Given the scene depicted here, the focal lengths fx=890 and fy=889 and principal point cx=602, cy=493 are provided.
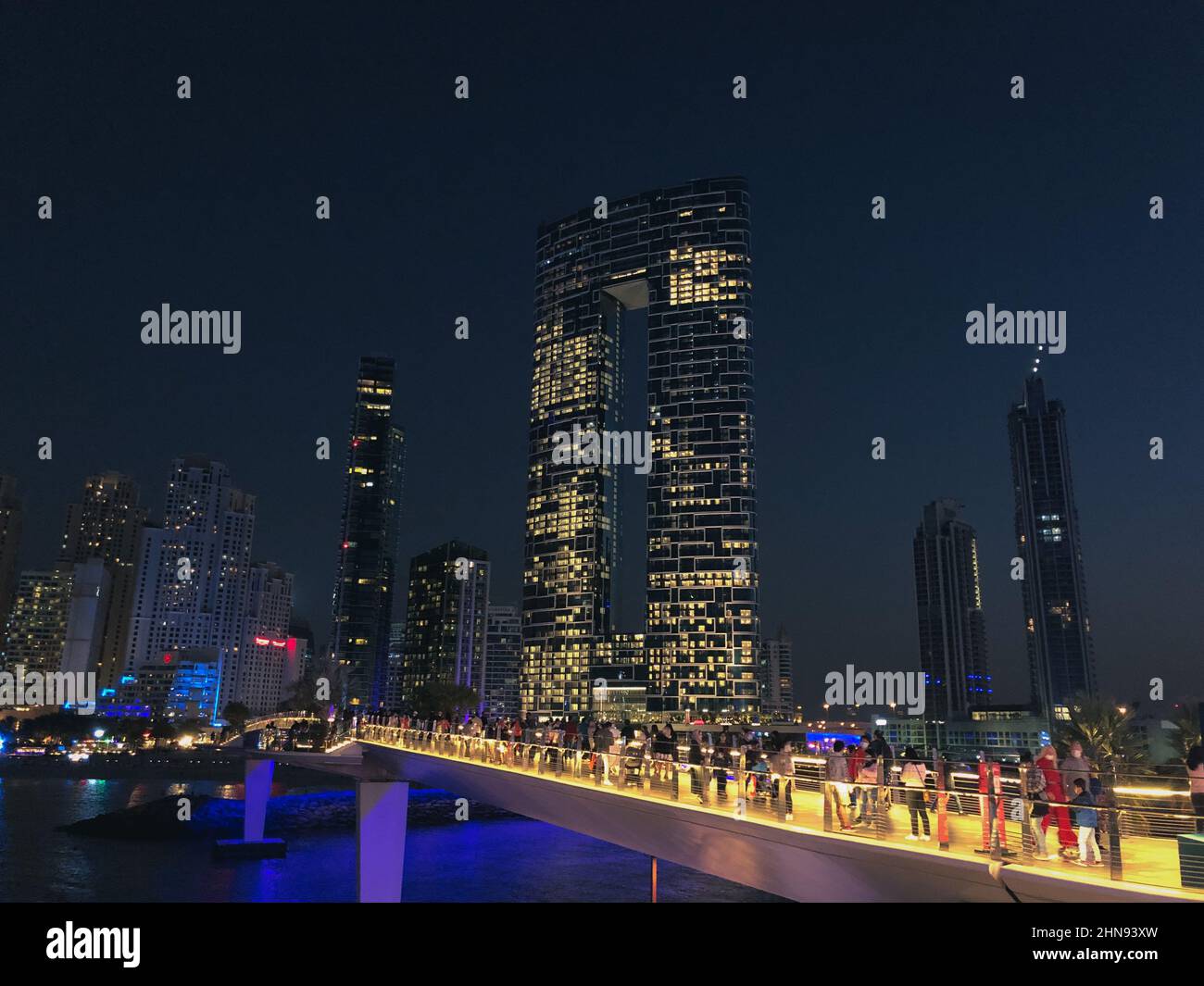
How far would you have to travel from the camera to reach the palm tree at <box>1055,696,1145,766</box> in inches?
1164

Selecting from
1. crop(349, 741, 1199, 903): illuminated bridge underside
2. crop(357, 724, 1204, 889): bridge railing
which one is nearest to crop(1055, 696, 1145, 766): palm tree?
crop(357, 724, 1204, 889): bridge railing

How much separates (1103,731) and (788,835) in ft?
71.8

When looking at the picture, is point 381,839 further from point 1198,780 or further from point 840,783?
point 1198,780

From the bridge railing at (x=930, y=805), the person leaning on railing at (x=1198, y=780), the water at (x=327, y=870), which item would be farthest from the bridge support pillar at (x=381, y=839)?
the person leaning on railing at (x=1198, y=780)

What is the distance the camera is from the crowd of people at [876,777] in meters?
10.9

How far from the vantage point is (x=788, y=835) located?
45.4 feet

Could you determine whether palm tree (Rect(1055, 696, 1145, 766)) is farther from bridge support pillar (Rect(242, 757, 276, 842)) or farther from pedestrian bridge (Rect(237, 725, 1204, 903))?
bridge support pillar (Rect(242, 757, 276, 842))

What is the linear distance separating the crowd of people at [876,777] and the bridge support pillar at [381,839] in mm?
15417

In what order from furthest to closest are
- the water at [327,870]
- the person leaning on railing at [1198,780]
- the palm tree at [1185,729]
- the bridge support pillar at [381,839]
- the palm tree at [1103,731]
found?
the water at [327,870], the bridge support pillar at [381,839], the palm tree at [1103,731], the palm tree at [1185,729], the person leaning on railing at [1198,780]

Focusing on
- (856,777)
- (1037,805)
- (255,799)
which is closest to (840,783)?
(856,777)

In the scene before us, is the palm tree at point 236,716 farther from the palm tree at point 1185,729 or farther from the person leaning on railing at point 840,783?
the person leaning on railing at point 840,783

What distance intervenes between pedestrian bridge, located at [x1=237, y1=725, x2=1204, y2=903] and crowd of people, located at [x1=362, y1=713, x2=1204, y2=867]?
0.28 ft

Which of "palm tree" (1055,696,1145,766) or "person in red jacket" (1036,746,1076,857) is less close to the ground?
"person in red jacket" (1036,746,1076,857)
